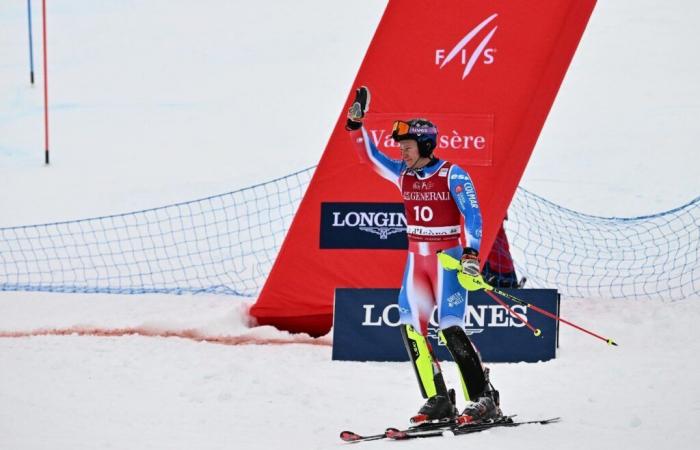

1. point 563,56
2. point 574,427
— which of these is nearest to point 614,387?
point 574,427

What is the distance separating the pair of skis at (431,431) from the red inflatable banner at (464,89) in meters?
2.23

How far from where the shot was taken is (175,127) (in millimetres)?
16531

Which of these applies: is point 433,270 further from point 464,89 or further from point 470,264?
point 464,89

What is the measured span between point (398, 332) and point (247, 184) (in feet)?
19.9

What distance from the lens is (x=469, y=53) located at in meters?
8.89

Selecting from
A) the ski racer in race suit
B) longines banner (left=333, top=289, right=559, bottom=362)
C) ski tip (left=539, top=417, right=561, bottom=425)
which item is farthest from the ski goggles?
longines banner (left=333, top=289, right=559, bottom=362)

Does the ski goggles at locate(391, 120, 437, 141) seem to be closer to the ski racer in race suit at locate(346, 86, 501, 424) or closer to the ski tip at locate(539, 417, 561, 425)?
the ski racer in race suit at locate(346, 86, 501, 424)

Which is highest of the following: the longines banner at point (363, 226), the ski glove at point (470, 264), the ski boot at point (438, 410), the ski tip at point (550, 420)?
the ski glove at point (470, 264)

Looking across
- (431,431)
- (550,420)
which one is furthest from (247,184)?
(431,431)

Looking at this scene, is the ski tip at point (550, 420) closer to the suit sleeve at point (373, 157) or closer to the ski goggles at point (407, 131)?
the suit sleeve at point (373, 157)

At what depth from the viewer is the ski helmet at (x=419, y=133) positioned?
6.85 m

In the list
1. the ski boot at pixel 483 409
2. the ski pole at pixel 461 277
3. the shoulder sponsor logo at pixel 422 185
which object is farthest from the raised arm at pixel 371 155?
the ski boot at pixel 483 409

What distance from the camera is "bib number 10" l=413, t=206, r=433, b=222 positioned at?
691cm

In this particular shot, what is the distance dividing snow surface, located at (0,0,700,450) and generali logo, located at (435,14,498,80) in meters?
2.04
